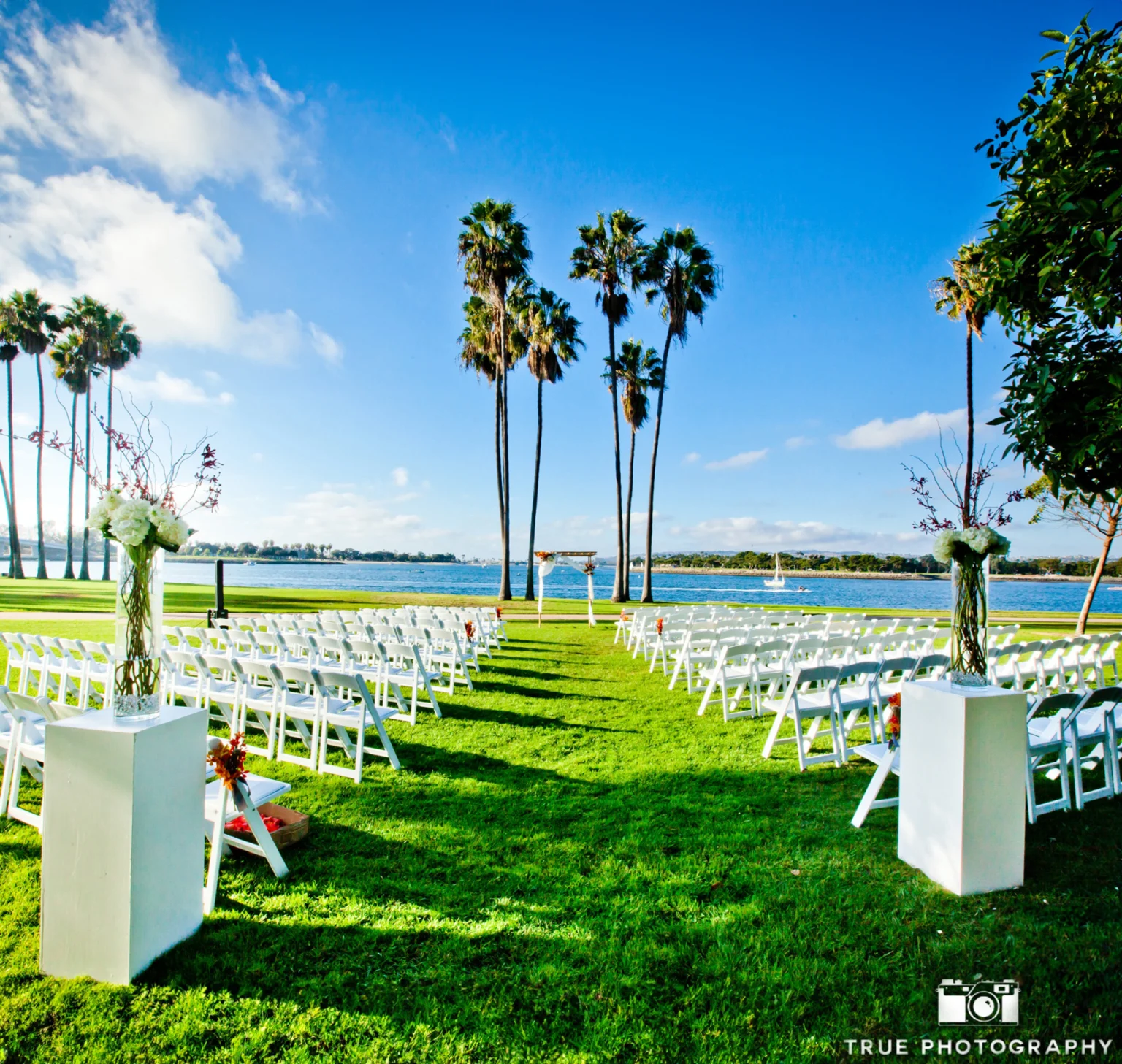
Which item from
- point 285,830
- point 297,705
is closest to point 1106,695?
point 285,830

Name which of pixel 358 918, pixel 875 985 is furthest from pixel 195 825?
pixel 875 985

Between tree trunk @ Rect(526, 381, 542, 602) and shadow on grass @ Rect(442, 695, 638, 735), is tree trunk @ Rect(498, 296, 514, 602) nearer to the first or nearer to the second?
tree trunk @ Rect(526, 381, 542, 602)

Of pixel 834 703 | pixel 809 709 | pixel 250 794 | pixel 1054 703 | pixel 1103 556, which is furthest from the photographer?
pixel 1103 556

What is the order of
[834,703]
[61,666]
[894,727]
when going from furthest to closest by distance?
[61,666], [834,703], [894,727]

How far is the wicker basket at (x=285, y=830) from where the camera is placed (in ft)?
12.1

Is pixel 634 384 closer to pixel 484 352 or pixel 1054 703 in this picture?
pixel 484 352

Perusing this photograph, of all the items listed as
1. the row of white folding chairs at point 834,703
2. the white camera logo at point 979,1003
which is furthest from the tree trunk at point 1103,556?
the white camera logo at point 979,1003

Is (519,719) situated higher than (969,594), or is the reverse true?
(969,594)

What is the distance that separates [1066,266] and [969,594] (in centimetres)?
274

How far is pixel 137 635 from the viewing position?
2875mm

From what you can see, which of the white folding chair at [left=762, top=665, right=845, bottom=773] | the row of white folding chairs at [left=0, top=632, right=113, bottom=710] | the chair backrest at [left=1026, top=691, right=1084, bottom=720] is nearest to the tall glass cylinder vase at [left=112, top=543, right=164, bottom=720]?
the row of white folding chairs at [left=0, top=632, right=113, bottom=710]

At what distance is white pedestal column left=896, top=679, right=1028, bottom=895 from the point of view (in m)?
3.24

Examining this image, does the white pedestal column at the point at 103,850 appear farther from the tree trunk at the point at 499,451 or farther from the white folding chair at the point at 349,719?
the tree trunk at the point at 499,451

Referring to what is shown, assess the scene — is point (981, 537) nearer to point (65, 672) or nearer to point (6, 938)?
point (6, 938)
